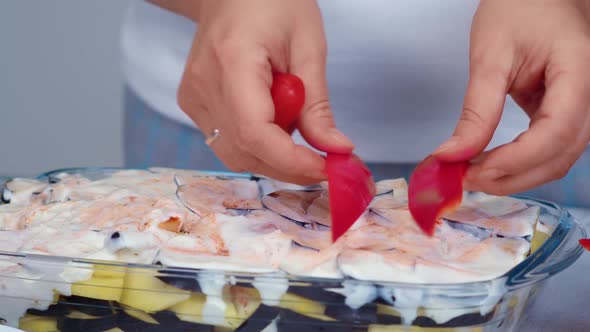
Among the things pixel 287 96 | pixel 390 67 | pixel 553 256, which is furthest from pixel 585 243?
pixel 390 67

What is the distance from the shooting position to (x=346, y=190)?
522mm

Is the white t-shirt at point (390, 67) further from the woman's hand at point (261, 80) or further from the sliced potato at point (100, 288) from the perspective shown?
the sliced potato at point (100, 288)

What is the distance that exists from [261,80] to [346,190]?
110 millimetres

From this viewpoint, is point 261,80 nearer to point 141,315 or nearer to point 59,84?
point 141,315

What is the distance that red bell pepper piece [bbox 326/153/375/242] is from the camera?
1.67ft

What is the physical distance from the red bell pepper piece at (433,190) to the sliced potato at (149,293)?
17 centimetres

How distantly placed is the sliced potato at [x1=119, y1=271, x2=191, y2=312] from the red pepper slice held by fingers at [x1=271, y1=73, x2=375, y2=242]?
12 centimetres

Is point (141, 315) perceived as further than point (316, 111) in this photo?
No

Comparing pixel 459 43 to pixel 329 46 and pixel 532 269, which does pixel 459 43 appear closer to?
pixel 329 46

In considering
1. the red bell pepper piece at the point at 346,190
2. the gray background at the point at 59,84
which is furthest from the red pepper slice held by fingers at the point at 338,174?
the gray background at the point at 59,84

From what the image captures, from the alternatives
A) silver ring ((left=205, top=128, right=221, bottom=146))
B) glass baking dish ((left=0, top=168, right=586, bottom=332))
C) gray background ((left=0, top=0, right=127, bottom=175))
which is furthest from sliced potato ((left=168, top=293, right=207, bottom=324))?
gray background ((left=0, top=0, right=127, bottom=175))

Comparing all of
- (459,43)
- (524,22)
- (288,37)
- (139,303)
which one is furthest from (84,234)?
(459,43)

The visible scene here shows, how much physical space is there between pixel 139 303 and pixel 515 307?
249 millimetres

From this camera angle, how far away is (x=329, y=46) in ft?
2.78
